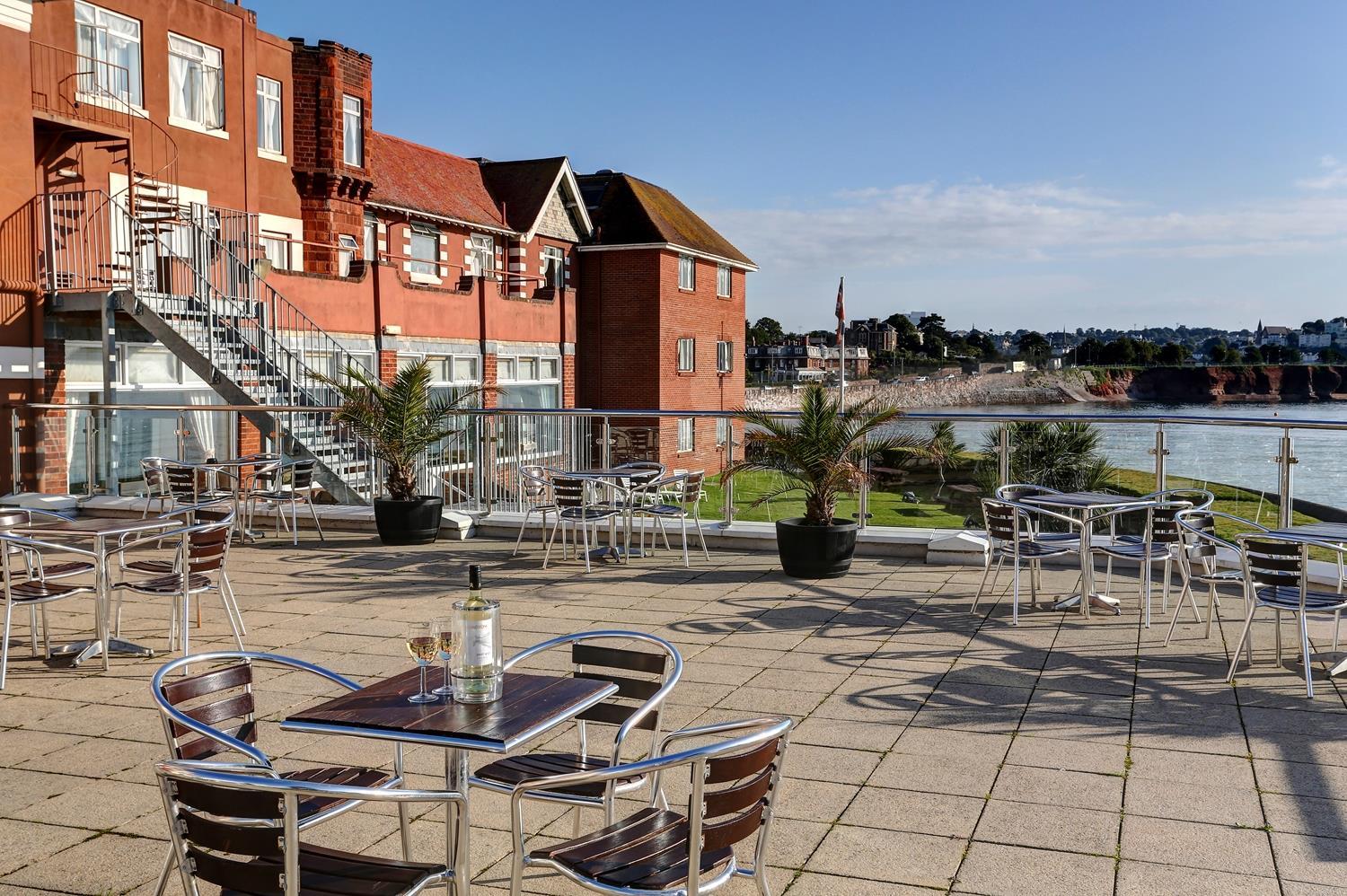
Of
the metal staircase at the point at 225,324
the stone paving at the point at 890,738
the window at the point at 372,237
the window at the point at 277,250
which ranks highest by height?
the window at the point at 372,237

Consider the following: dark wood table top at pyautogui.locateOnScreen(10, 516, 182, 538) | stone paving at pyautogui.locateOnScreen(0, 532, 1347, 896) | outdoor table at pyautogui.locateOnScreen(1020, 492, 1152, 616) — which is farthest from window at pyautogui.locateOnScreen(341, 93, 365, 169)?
outdoor table at pyautogui.locateOnScreen(1020, 492, 1152, 616)

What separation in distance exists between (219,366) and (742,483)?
8203mm

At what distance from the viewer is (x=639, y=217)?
35.2 metres

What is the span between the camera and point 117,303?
1636 centimetres

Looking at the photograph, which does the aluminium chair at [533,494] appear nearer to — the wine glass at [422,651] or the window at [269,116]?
the wine glass at [422,651]

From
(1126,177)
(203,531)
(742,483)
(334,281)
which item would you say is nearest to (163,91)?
(334,281)

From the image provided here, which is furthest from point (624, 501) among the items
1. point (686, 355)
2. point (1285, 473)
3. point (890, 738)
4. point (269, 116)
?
point (686, 355)

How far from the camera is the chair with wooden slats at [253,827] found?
2.66m

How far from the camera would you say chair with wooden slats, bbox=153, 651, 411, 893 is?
3295 millimetres

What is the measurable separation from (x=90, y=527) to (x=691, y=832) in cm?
566

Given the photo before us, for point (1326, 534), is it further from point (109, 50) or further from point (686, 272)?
point (686, 272)

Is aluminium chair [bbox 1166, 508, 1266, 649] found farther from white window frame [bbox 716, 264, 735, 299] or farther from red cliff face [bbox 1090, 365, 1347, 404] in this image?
red cliff face [bbox 1090, 365, 1347, 404]

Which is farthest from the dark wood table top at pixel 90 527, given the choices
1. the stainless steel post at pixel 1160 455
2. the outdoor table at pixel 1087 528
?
the stainless steel post at pixel 1160 455

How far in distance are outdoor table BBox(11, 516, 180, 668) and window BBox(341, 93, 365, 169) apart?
739 inches
